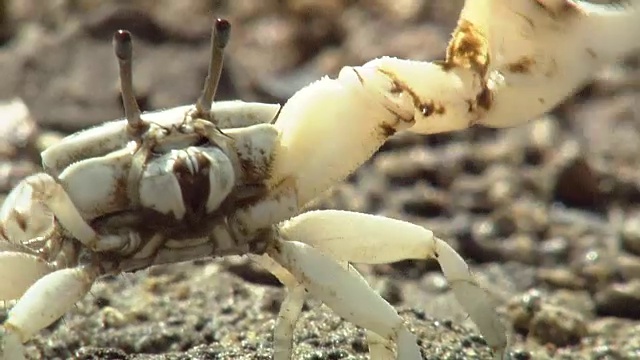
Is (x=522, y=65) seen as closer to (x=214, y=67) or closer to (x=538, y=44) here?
(x=538, y=44)

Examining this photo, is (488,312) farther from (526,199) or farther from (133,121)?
(526,199)

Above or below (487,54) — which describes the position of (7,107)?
below

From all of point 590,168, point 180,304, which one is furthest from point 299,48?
point 180,304

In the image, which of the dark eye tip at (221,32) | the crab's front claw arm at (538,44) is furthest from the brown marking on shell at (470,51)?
the dark eye tip at (221,32)

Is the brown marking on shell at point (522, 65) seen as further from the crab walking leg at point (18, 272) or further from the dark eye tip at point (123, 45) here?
the crab walking leg at point (18, 272)

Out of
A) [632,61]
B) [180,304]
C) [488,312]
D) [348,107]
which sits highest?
[348,107]

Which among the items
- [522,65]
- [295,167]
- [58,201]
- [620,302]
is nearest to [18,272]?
[58,201]
